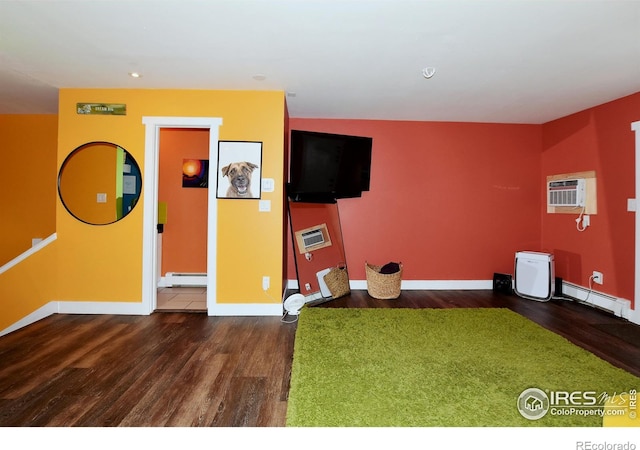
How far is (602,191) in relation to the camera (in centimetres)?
363

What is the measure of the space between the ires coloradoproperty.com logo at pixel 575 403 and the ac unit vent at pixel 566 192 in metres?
2.73

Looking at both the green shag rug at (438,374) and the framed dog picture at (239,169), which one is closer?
the green shag rug at (438,374)

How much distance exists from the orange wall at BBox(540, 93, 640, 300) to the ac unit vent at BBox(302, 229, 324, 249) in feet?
10.8

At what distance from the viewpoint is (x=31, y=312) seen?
10.5 ft

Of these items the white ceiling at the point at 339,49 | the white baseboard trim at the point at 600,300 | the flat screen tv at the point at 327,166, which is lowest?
the white baseboard trim at the point at 600,300

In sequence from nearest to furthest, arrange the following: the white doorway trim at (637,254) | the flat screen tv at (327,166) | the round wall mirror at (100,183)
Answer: the white doorway trim at (637,254)
the round wall mirror at (100,183)
the flat screen tv at (327,166)

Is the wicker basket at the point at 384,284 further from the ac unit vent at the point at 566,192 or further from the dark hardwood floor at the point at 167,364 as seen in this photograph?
the ac unit vent at the point at 566,192

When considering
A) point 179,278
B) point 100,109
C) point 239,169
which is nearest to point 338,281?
point 239,169

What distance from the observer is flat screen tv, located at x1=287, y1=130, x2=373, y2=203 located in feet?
12.5

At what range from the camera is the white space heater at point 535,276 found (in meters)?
3.88

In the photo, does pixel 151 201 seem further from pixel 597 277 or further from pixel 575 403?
pixel 597 277

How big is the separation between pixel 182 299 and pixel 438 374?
3.17m

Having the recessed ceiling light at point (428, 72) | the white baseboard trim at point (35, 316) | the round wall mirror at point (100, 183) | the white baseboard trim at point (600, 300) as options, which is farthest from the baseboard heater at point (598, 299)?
the white baseboard trim at point (35, 316)

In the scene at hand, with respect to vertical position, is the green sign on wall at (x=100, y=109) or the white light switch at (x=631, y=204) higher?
the green sign on wall at (x=100, y=109)
